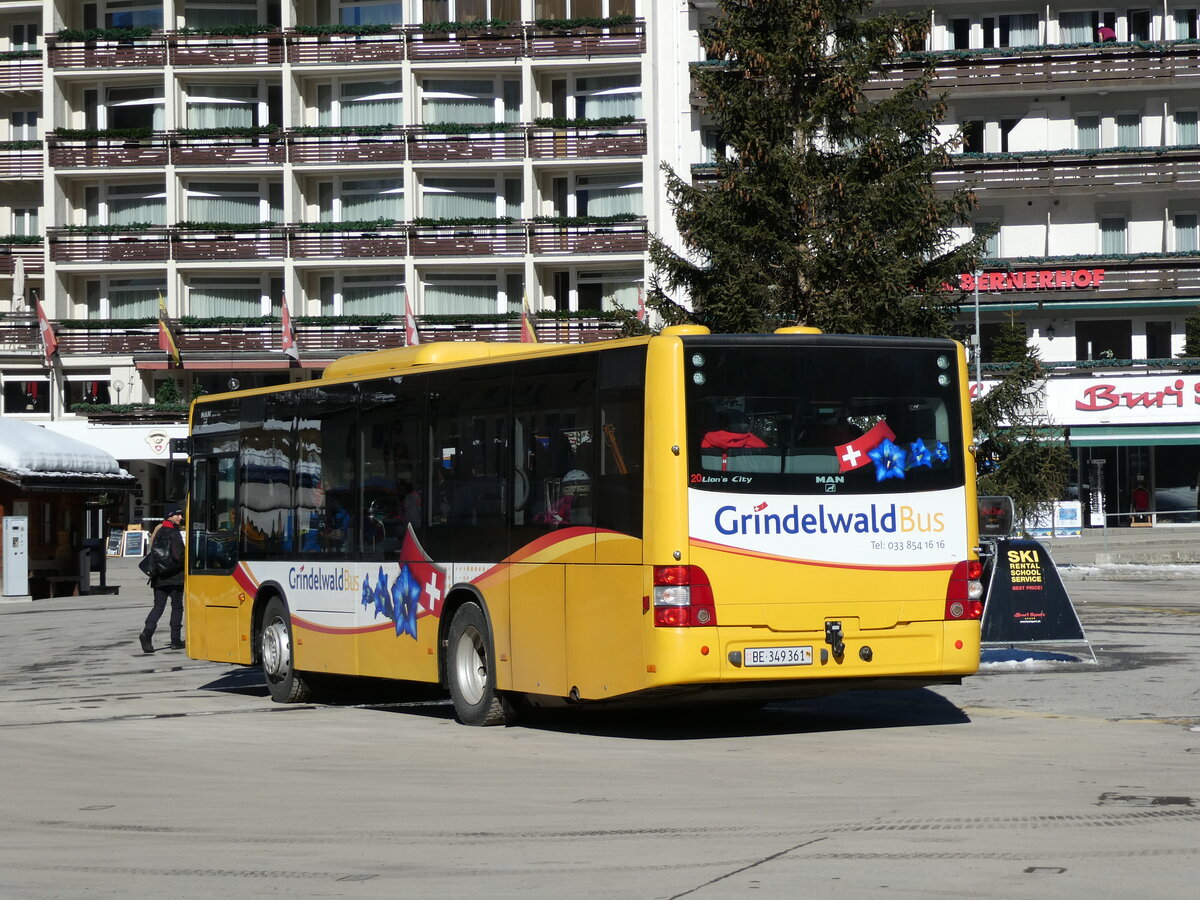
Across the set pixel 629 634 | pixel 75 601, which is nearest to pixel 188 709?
pixel 629 634

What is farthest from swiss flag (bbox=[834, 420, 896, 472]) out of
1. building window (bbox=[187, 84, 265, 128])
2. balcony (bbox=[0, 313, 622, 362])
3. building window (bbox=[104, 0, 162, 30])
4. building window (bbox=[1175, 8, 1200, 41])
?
building window (bbox=[104, 0, 162, 30])

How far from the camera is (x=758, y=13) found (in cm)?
3306

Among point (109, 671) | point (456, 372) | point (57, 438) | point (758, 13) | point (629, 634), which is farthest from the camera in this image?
point (57, 438)

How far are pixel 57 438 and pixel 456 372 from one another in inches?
1117

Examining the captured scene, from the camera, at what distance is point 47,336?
64.6 metres

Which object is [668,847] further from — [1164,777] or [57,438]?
[57,438]

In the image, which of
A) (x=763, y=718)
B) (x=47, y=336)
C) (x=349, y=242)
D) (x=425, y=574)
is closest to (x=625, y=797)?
(x=763, y=718)

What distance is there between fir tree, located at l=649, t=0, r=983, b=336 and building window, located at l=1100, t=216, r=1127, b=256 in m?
27.6

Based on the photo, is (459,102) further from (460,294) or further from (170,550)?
(170,550)

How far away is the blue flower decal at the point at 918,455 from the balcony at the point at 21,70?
195 feet

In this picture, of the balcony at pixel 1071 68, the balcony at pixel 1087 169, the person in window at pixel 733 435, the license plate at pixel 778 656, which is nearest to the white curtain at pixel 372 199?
the balcony at pixel 1071 68

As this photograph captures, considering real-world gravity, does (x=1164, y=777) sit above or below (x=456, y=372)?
below

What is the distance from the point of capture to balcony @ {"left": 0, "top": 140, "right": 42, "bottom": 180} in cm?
6656

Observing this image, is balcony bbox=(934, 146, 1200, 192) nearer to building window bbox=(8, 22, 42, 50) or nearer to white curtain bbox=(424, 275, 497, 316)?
white curtain bbox=(424, 275, 497, 316)
